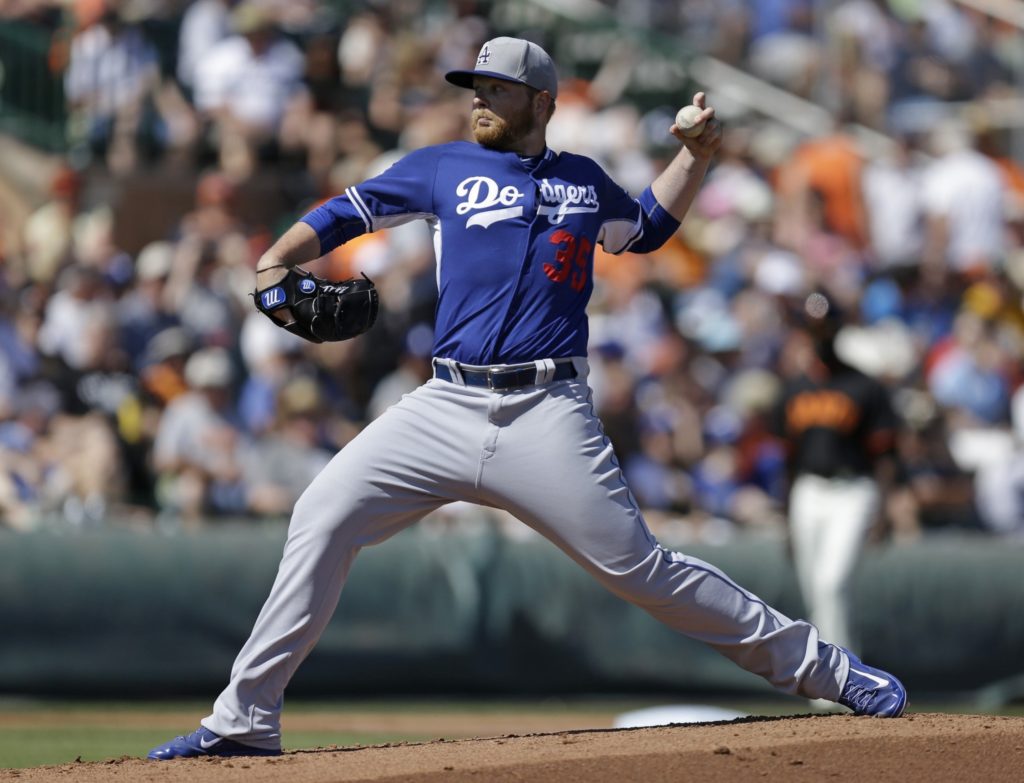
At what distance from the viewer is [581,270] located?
18.4ft

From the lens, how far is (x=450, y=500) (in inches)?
218

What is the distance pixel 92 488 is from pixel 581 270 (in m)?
5.61

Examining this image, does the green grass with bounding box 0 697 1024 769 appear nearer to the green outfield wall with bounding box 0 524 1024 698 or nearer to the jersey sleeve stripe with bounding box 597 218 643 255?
the green outfield wall with bounding box 0 524 1024 698

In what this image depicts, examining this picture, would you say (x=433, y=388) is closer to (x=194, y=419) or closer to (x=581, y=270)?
(x=581, y=270)

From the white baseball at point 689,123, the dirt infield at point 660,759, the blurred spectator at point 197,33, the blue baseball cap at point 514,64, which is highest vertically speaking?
the blurred spectator at point 197,33

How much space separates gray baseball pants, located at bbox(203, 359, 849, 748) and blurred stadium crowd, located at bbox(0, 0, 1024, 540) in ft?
16.8

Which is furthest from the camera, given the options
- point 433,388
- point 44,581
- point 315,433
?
point 315,433

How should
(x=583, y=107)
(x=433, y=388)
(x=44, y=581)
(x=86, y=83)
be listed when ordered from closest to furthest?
1. (x=433, y=388)
2. (x=44, y=581)
3. (x=86, y=83)
4. (x=583, y=107)

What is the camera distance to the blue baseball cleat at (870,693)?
593cm

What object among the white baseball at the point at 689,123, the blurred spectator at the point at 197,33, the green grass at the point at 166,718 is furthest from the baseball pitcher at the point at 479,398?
the blurred spectator at the point at 197,33

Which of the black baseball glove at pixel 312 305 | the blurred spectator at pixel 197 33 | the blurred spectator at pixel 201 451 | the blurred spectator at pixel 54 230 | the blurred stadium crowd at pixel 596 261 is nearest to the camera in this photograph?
the black baseball glove at pixel 312 305

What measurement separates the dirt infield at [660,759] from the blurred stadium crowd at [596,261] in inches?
198

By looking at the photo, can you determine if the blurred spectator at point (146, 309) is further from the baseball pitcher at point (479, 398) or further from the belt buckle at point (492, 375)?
the belt buckle at point (492, 375)

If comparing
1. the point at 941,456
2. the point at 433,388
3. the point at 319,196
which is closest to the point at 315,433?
the point at 319,196
